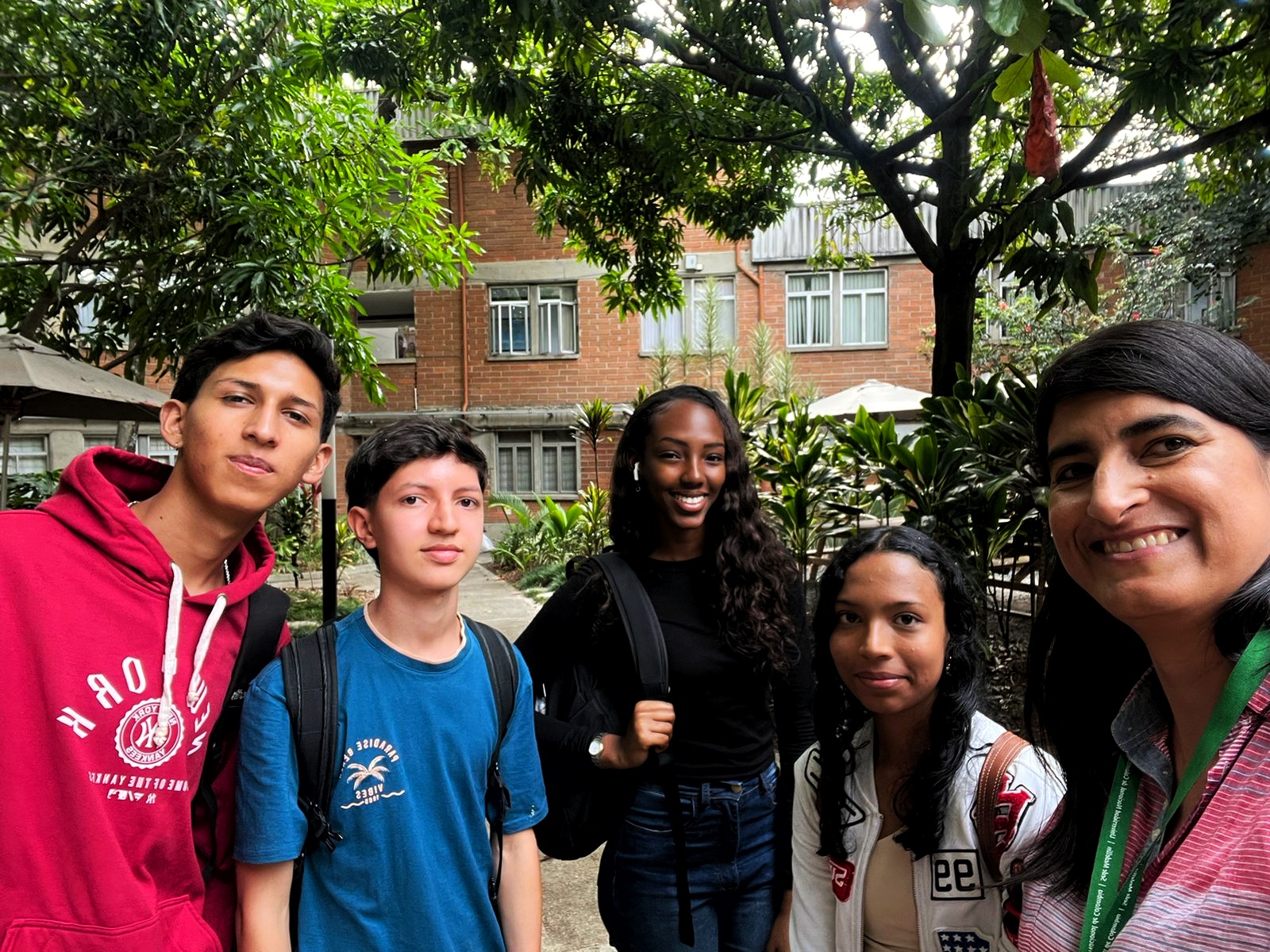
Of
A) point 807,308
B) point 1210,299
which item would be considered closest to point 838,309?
point 807,308

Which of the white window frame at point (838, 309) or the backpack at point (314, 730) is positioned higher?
the white window frame at point (838, 309)

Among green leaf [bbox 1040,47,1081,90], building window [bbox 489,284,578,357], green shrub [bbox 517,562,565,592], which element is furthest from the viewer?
building window [bbox 489,284,578,357]

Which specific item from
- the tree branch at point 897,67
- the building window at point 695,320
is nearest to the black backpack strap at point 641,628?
the tree branch at point 897,67

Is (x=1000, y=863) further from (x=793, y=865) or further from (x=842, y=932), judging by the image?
(x=793, y=865)

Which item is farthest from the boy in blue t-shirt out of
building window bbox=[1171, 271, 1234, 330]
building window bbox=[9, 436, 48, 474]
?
building window bbox=[9, 436, 48, 474]

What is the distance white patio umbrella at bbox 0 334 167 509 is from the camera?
6027mm

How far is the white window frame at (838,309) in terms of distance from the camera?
14.8 m

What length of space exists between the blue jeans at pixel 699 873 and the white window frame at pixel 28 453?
1614cm

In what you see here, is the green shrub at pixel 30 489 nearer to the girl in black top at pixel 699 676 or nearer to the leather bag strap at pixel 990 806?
Result: the girl in black top at pixel 699 676

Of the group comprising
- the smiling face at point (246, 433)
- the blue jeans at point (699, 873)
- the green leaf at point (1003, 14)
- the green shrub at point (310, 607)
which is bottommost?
the green shrub at point (310, 607)

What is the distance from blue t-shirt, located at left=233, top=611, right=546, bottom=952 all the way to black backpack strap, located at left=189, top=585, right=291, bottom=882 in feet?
0.16

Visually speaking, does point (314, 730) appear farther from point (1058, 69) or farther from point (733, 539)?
point (1058, 69)

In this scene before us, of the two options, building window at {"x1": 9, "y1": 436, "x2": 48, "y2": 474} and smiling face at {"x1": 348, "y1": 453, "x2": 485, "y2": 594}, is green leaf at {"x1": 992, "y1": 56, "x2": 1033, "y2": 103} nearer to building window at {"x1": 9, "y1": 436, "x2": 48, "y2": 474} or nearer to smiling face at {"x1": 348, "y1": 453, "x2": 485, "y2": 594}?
smiling face at {"x1": 348, "y1": 453, "x2": 485, "y2": 594}

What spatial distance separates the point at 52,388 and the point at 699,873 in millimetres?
6411
